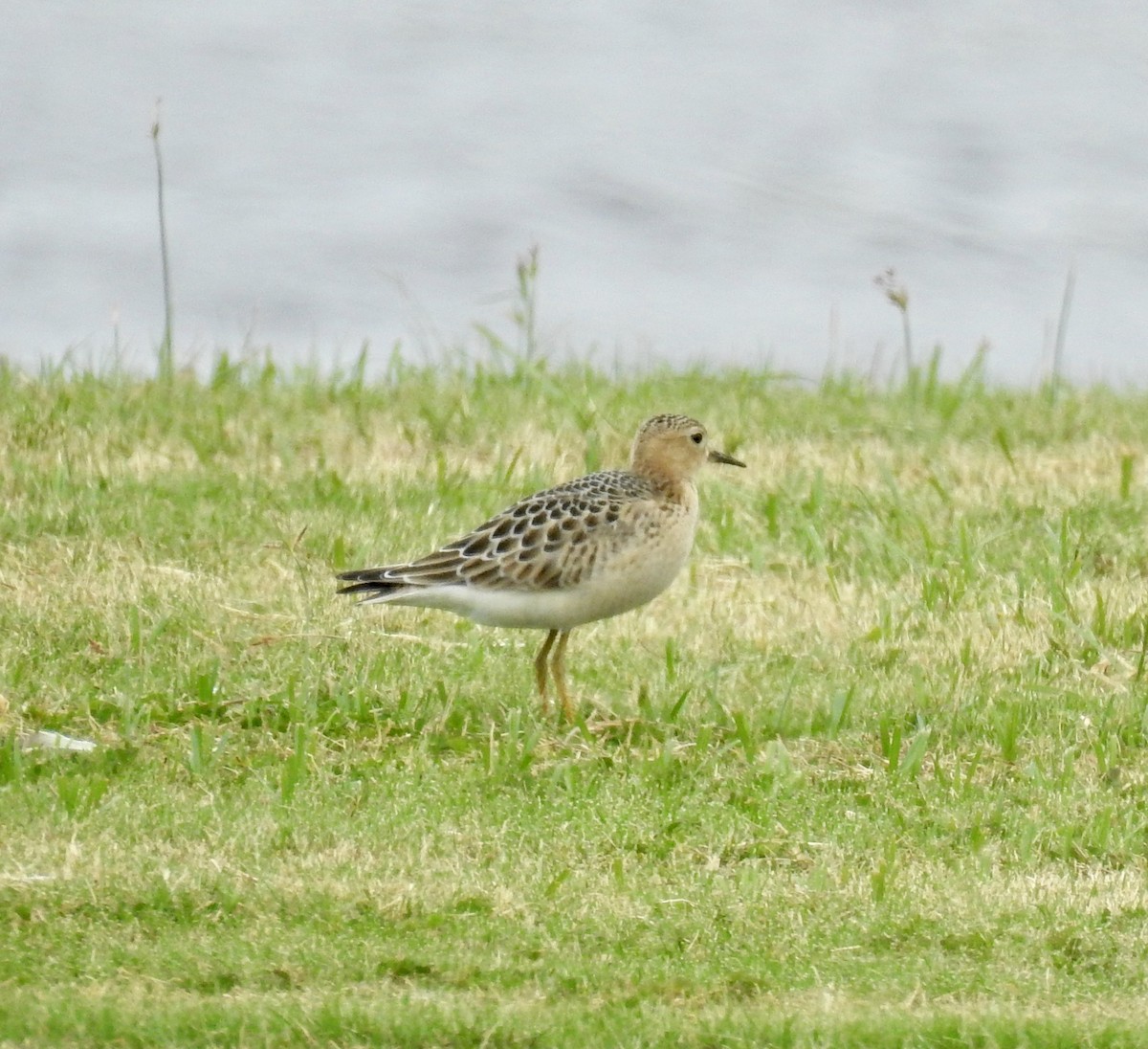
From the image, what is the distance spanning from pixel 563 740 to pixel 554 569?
0.58 metres

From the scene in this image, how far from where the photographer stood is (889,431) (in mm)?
10992

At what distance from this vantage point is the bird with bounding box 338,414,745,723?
7160 mm

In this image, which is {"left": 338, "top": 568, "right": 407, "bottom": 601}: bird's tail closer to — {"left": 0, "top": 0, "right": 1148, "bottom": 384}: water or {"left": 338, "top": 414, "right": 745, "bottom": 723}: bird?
{"left": 338, "top": 414, "right": 745, "bottom": 723}: bird

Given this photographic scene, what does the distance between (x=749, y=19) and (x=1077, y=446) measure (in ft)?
52.2

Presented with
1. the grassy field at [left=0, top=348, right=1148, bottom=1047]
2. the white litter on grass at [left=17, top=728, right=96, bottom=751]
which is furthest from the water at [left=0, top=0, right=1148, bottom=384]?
the white litter on grass at [left=17, top=728, right=96, bottom=751]

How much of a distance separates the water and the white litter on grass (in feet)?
31.7

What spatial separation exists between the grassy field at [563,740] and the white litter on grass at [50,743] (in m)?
0.06

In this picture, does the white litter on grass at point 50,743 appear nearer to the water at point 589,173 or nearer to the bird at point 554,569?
the bird at point 554,569

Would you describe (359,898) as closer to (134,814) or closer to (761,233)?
(134,814)

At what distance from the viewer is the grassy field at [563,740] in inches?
206

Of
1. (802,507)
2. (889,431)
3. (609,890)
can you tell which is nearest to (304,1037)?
(609,890)

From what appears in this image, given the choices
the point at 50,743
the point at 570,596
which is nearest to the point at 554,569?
the point at 570,596

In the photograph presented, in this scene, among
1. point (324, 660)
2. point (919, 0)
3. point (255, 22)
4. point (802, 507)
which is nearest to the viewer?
point (324, 660)

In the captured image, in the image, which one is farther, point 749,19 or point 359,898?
point 749,19
